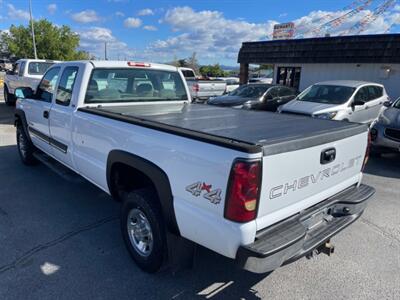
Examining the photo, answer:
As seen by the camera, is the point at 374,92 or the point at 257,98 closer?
the point at 374,92

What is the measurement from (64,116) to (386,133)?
6.19 m

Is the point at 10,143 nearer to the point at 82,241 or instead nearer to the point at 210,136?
the point at 82,241

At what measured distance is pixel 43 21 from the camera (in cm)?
3906

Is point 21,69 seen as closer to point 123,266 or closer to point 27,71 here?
point 27,71

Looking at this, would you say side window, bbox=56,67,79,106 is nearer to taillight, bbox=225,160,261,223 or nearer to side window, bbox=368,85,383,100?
taillight, bbox=225,160,261,223

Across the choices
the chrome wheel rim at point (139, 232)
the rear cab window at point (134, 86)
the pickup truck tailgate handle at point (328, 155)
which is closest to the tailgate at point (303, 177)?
the pickup truck tailgate handle at point (328, 155)

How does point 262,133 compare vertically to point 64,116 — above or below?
above

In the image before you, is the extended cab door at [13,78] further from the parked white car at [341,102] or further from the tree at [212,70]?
the tree at [212,70]

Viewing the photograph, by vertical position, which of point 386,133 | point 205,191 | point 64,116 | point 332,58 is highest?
point 332,58

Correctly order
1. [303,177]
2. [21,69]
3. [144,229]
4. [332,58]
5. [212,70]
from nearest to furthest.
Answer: [303,177] < [144,229] < [21,69] < [332,58] < [212,70]

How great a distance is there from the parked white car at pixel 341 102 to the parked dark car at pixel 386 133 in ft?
4.49

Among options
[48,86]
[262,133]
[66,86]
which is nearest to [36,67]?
[48,86]

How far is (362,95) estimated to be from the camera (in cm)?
918

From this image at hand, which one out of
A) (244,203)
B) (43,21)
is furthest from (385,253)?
(43,21)
